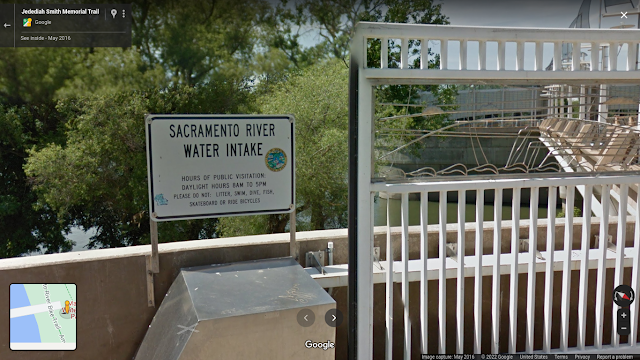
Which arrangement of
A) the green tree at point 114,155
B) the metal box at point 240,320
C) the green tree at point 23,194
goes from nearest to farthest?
the metal box at point 240,320 < the green tree at point 114,155 < the green tree at point 23,194

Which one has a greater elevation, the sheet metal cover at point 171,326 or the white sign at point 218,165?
the white sign at point 218,165

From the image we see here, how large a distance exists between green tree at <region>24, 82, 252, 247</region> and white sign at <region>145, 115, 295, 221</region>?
26.6 feet

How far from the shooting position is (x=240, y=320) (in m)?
1.80

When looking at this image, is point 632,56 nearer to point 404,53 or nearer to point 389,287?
point 404,53

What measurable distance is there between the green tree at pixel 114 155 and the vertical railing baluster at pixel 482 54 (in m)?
8.84

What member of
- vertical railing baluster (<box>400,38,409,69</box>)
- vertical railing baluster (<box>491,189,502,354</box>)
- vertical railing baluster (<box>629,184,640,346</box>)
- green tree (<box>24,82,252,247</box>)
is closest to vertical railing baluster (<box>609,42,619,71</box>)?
vertical railing baluster (<box>629,184,640,346</box>)

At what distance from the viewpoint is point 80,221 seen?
11422 millimetres

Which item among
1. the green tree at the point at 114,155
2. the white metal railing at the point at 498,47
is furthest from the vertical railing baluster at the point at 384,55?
the green tree at the point at 114,155

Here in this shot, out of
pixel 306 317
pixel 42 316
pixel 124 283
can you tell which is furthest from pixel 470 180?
pixel 42 316

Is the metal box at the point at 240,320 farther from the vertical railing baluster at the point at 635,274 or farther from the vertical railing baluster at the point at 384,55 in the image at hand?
the vertical railing baluster at the point at 635,274

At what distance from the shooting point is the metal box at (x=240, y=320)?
178 cm

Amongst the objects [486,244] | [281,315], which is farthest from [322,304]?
[486,244]

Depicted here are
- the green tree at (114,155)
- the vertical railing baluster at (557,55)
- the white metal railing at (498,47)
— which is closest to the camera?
the white metal railing at (498,47)

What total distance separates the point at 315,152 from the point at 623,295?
6.75 m
